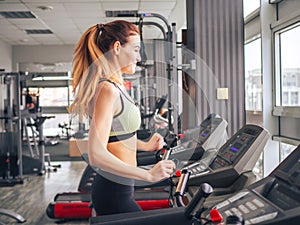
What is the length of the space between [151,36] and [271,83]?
671 centimetres

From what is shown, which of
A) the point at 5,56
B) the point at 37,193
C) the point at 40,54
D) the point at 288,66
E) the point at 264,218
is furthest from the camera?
the point at 40,54

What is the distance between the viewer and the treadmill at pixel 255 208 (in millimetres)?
1000

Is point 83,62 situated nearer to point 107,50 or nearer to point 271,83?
point 107,50

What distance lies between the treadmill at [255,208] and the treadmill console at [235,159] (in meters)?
0.42

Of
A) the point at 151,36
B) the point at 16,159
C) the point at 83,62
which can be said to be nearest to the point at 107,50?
the point at 83,62

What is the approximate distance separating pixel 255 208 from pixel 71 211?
125 inches

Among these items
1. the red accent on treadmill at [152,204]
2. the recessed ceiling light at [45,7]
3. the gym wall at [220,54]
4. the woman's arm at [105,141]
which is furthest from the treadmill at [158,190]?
the recessed ceiling light at [45,7]

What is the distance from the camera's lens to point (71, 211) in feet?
13.3

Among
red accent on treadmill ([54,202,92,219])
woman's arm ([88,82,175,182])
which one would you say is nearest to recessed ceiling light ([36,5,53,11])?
red accent on treadmill ([54,202,92,219])

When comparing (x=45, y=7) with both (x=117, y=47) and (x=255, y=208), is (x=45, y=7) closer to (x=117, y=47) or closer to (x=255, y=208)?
Result: (x=117, y=47)

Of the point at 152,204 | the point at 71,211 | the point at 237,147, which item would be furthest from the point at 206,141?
the point at 71,211

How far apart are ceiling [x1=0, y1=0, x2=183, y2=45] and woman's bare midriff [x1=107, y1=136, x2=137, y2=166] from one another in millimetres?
4889

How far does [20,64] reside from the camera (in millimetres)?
10859

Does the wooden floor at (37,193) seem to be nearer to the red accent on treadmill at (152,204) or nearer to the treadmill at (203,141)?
the red accent on treadmill at (152,204)
